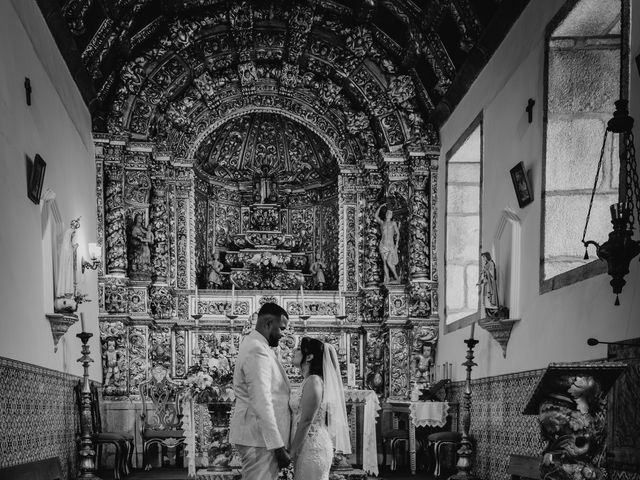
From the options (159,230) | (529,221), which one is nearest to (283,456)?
(529,221)

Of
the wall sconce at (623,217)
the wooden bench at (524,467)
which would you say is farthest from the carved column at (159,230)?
the wall sconce at (623,217)

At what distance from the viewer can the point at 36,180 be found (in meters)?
10.3

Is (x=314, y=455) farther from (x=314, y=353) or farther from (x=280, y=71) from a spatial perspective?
(x=280, y=71)

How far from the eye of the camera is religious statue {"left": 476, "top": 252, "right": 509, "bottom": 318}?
1123 cm

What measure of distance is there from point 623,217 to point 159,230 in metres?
10.2

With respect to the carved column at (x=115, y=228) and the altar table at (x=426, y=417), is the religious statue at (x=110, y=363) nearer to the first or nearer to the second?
the carved column at (x=115, y=228)

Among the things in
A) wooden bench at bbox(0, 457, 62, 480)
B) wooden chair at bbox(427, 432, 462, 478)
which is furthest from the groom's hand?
wooden chair at bbox(427, 432, 462, 478)

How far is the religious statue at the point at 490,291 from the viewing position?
442 inches

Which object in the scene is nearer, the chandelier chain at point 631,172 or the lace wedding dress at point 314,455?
the lace wedding dress at point 314,455

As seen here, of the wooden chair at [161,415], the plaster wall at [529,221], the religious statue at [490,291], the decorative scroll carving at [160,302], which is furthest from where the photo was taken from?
the decorative scroll carving at [160,302]

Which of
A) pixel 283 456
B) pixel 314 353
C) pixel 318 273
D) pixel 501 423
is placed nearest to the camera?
pixel 283 456

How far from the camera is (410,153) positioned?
1585 cm

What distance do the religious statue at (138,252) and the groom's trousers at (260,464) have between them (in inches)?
372

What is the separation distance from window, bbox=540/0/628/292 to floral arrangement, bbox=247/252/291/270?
7.63 meters
